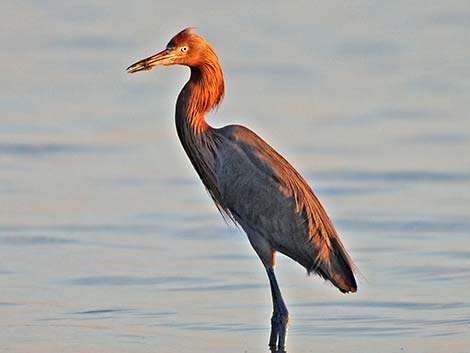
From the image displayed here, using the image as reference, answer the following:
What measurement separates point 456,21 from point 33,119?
7.31 metres

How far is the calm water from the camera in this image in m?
10.5

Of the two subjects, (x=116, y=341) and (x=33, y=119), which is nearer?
(x=116, y=341)

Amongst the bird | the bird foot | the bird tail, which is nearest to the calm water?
the bird foot

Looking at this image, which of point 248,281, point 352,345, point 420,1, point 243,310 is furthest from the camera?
point 420,1

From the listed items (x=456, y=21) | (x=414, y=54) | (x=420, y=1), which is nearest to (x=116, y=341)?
(x=414, y=54)

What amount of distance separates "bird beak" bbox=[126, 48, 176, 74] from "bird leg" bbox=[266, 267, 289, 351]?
5.01ft

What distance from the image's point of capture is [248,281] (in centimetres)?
1165

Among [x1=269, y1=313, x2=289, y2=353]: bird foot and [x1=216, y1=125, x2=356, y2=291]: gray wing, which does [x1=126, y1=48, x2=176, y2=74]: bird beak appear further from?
[x1=269, y1=313, x2=289, y2=353]: bird foot

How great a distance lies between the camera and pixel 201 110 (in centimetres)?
1079

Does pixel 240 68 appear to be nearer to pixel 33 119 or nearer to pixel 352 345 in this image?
pixel 33 119

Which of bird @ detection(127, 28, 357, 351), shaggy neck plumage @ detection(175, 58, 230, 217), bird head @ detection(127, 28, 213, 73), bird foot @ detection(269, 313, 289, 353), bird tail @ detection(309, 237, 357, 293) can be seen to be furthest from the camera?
shaggy neck plumage @ detection(175, 58, 230, 217)

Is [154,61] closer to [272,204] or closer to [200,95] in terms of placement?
[200,95]

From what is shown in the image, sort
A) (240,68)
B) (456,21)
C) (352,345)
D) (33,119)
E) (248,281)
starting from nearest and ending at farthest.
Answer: (352,345) → (248,281) → (33,119) → (240,68) → (456,21)

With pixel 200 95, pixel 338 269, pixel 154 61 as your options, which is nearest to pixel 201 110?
pixel 200 95
